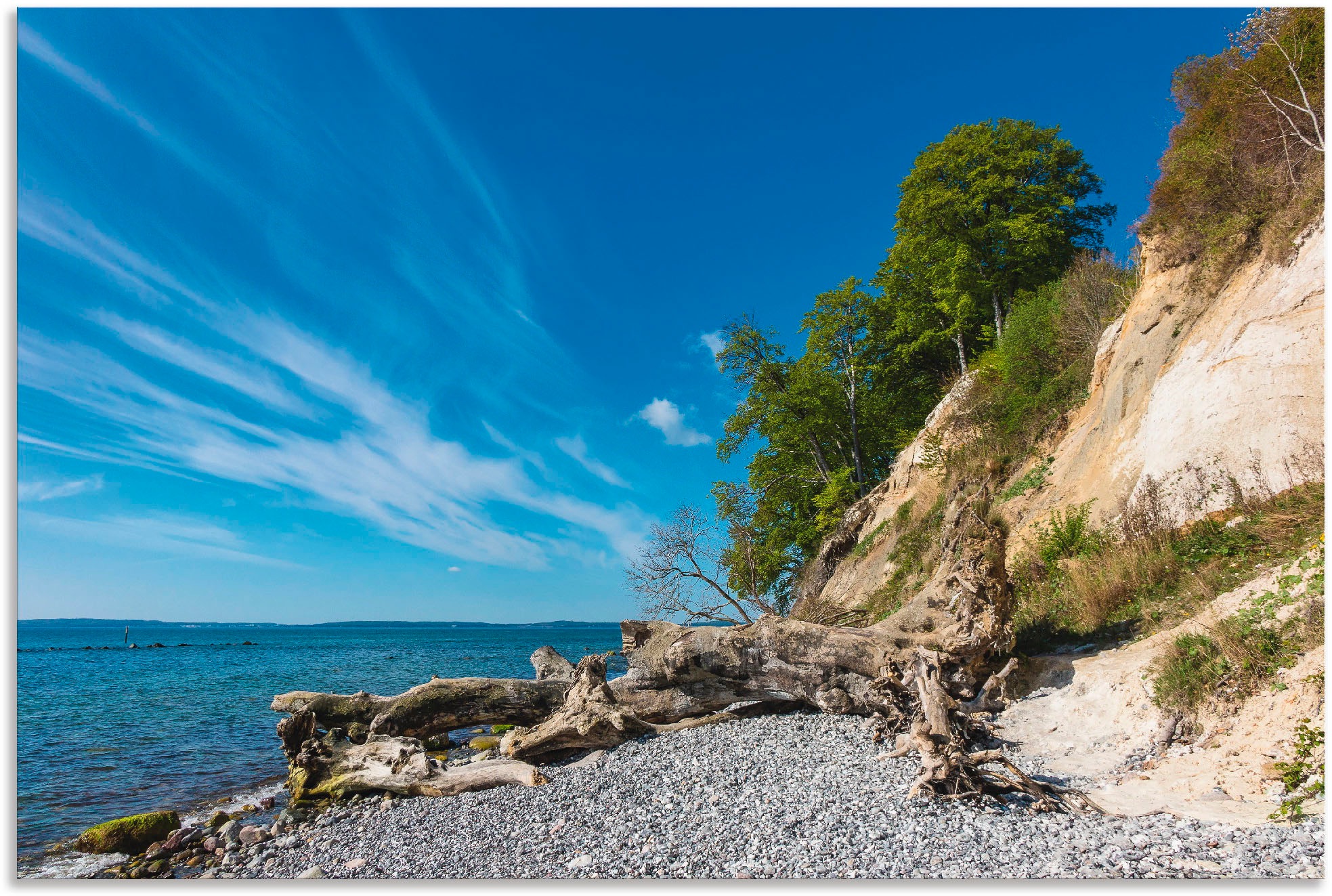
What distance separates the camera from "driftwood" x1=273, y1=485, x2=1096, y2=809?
9656mm

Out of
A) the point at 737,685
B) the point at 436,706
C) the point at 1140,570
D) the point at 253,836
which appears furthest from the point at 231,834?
the point at 1140,570

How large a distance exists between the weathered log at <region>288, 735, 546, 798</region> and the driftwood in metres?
0.03

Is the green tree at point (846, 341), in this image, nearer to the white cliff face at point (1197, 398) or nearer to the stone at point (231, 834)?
the white cliff face at point (1197, 398)

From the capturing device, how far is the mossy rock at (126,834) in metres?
9.20

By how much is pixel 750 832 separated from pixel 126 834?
9.41m

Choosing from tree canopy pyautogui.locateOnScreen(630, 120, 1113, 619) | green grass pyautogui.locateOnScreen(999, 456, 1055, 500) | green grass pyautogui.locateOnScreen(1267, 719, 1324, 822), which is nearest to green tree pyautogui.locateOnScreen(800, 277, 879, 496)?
tree canopy pyautogui.locateOnScreen(630, 120, 1113, 619)

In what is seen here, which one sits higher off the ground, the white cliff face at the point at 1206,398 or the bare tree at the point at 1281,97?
the bare tree at the point at 1281,97

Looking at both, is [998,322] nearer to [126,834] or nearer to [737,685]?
[737,685]

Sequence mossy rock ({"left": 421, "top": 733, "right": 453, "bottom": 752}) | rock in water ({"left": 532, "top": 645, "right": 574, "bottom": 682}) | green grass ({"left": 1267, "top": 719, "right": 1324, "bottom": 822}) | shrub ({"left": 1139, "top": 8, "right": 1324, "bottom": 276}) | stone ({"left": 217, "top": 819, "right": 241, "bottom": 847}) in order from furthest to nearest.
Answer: mossy rock ({"left": 421, "top": 733, "right": 453, "bottom": 752}) < rock in water ({"left": 532, "top": 645, "right": 574, "bottom": 682}) < shrub ({"left": 1139, "top": 8, "right": 1324, "bottom": 276}) < stone ({"left": 217, "top": 819, "right": 241, "bottom": 847}) < green grass ({"left": 1267, "top": 719, "right": 1324, "bottom": 822})

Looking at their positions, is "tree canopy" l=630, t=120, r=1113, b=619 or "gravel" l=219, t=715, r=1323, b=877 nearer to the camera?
"gravel" l=219, t=715, r=1323, b=877

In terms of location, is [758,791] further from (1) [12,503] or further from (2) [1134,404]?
(2) [1134,404]

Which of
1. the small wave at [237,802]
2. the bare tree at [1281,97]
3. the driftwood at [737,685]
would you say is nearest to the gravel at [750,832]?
the driftwood at [737,685]

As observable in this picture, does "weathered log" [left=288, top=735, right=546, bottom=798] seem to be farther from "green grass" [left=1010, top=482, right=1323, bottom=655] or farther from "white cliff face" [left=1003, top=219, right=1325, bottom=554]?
"white cliff face" [left=1003, top=219, right=1325, bottom=554]

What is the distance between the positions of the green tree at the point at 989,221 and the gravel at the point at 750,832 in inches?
755
